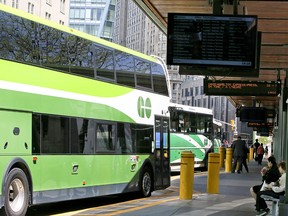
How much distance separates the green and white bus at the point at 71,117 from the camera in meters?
11.4

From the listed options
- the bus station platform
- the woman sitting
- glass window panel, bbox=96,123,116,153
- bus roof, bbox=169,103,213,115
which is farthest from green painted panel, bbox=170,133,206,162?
the woman sitting

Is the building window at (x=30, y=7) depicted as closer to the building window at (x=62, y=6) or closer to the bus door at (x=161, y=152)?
the building window at (x=62, y=6)

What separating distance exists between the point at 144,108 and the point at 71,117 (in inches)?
159

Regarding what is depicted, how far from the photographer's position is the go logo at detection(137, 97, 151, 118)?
1684 cm

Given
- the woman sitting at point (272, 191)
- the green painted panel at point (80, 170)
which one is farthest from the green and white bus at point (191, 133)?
the woman sitting at point (272, 191)

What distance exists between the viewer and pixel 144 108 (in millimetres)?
17141

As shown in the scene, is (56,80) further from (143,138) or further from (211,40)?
(143,138)

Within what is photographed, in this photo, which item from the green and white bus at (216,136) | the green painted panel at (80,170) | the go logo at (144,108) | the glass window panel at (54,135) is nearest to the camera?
the green painted panel at (80,170)

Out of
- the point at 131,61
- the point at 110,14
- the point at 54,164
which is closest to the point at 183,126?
the point at 131,61

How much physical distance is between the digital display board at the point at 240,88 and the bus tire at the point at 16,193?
37.6ft

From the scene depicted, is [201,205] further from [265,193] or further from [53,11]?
[53,11]

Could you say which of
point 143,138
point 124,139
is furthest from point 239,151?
point 124,139

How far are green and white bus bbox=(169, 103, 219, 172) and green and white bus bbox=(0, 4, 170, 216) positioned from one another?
10078 mm

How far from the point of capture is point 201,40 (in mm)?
10641
